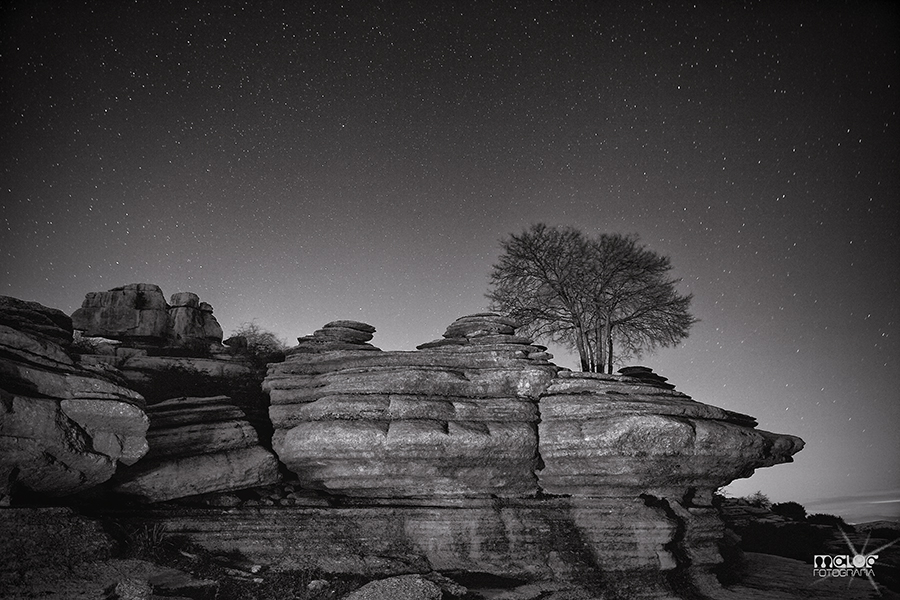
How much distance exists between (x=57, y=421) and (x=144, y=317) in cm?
2365

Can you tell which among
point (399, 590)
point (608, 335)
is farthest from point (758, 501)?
point (399, 590)

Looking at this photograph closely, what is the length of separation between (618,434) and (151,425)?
13130mm

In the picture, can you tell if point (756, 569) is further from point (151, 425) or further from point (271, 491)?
point (151, 425)

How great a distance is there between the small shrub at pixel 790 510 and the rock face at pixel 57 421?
109 feet

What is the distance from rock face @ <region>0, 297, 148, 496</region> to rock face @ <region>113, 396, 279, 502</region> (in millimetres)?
1296

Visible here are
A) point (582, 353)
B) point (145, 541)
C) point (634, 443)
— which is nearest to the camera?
point (145, 541)

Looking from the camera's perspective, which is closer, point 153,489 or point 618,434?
point 153,489

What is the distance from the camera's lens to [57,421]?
11578 mm

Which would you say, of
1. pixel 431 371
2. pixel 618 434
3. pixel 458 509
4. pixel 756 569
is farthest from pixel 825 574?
pixel 431 371

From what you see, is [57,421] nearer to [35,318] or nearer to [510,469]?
[35,318]

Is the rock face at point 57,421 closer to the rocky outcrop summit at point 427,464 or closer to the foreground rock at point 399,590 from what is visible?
the rocky outcrop summit at point 427,464

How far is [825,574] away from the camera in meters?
17.0

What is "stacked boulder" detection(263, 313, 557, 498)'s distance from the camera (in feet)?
49.1

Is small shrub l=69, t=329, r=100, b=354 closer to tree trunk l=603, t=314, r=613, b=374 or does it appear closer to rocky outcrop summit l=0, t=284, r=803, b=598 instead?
rocky outcrop summit l=0, t=284, r=803, b=598
